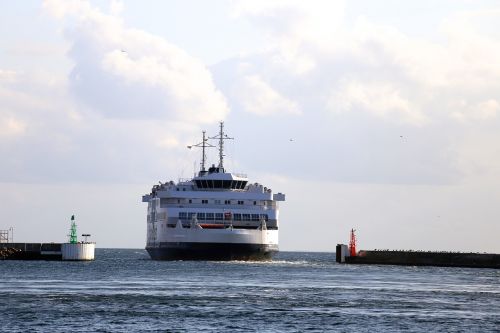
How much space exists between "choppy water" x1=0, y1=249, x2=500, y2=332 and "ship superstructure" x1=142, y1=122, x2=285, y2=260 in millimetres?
23030

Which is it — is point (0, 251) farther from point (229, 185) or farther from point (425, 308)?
point (425, 308)

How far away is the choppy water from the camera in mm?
51000

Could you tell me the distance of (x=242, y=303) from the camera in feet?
204

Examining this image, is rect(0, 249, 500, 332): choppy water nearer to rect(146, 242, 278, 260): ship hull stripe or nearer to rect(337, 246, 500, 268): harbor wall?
rect(146, 242, 278, 260): ship hull stripe

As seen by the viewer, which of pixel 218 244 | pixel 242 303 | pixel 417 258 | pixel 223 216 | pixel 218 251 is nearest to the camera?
pixel 242 303

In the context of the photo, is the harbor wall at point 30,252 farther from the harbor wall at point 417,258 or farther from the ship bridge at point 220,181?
the harbor wall at point 417,258

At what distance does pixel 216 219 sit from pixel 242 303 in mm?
60601

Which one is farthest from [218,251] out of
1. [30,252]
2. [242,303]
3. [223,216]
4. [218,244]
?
[242,303]

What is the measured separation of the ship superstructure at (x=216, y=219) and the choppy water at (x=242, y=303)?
2303 centimetres

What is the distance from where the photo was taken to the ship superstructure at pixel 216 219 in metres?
118

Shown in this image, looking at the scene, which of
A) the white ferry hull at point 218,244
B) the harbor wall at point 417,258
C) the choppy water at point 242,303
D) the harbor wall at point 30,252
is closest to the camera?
the choppy water at point 242,303

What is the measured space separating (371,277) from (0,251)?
191ft

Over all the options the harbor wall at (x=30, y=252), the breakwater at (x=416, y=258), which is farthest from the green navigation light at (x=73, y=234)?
the breakwater at (x=416, y=258)

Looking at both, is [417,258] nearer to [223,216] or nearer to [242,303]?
[223,216]
